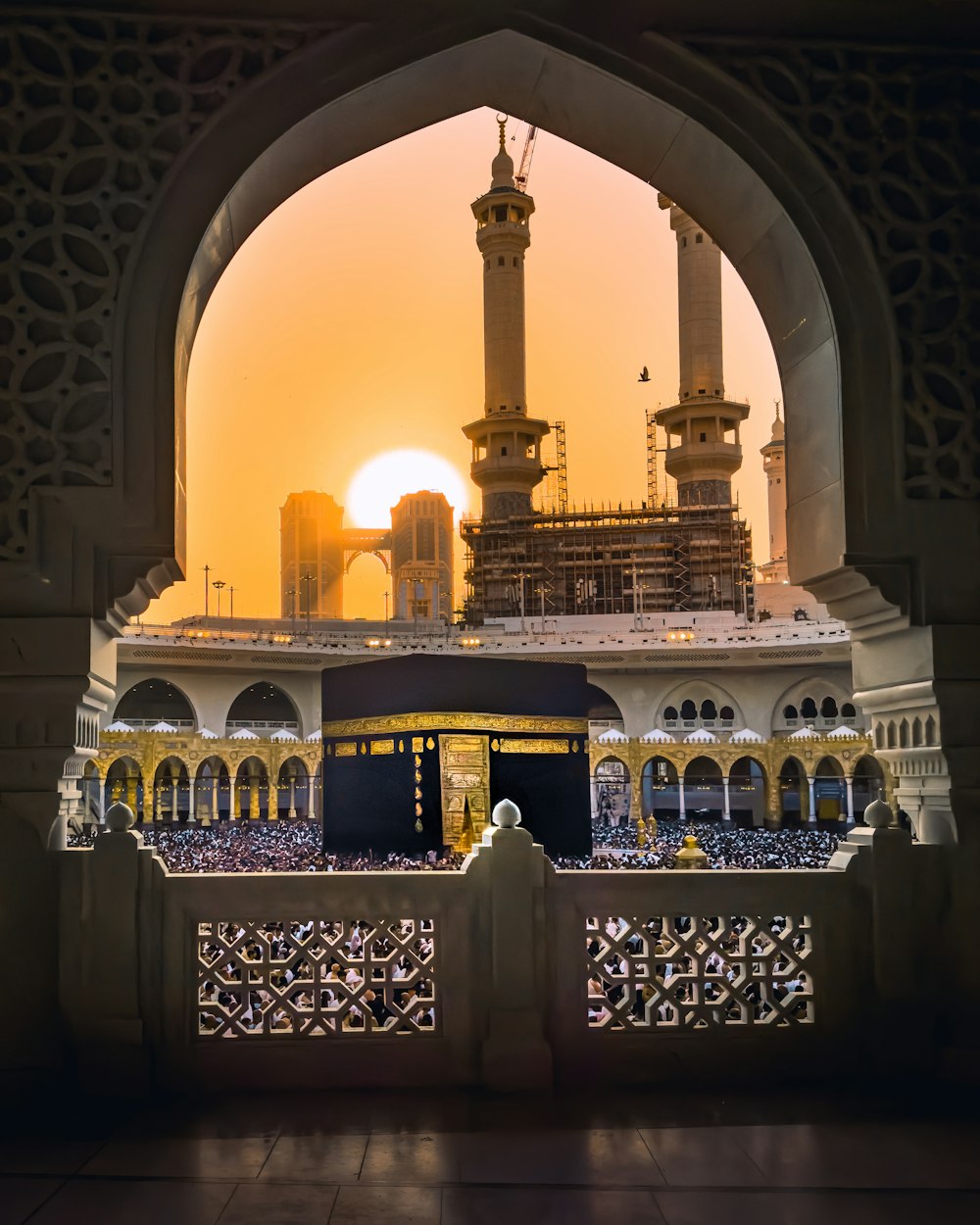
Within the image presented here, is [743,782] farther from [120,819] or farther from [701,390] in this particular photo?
[120,819]

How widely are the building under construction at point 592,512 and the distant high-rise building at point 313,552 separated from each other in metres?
11.9

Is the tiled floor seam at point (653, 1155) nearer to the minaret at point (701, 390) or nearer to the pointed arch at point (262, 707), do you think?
the pointed arch at point (262, 707)

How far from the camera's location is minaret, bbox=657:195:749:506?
122ft

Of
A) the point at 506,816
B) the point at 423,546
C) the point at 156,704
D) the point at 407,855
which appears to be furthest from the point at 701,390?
the point at 506,816

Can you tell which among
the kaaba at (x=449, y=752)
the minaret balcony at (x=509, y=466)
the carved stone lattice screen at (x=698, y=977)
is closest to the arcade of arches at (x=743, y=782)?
the kaaba at (x=449, y=752)

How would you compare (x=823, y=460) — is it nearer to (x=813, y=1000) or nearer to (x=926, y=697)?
(x=926, y=697)

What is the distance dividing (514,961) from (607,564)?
36445 mm

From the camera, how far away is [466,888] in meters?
3.17

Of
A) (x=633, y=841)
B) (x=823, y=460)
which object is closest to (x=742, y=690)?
(x=633, y=841)

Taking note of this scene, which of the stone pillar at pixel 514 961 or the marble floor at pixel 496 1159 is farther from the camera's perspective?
the stone pillar at pixel 514 961

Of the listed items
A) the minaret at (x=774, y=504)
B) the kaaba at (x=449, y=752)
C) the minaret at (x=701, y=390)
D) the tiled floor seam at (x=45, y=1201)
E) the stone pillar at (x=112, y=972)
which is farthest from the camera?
the minaret at (x=774, y=504)

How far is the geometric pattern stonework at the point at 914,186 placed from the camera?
332 centimetres

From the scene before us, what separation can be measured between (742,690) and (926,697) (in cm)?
2756

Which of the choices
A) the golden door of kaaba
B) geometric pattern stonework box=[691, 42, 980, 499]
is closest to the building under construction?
the golden door of kaaba
